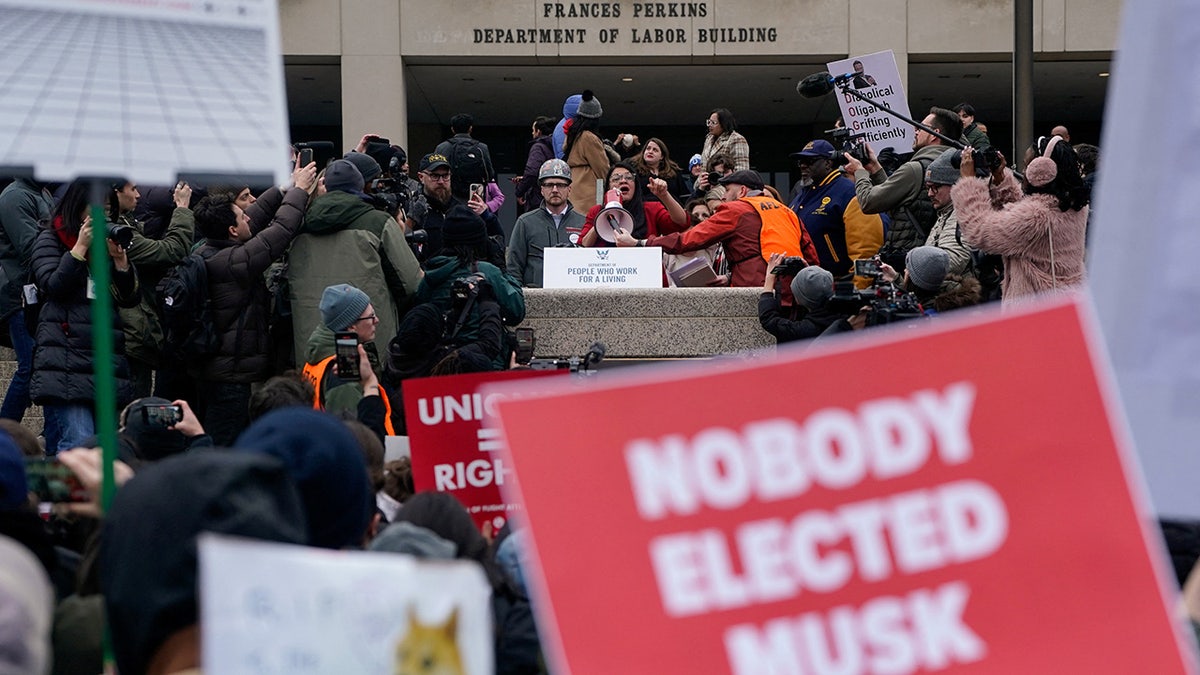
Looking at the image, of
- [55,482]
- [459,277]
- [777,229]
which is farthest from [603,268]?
[55,482]

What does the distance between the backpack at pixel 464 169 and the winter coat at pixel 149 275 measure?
4.94ft

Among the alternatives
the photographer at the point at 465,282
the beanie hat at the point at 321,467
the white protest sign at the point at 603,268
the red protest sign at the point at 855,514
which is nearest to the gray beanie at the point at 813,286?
the photographer at the point at 465,282

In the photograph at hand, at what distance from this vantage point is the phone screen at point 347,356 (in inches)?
266

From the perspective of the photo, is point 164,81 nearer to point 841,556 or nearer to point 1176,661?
point 841,556

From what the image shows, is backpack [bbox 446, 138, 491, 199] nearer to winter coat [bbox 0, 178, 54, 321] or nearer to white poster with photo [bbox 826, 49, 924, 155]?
winter coat [bbox 0, 178, 54, 321]

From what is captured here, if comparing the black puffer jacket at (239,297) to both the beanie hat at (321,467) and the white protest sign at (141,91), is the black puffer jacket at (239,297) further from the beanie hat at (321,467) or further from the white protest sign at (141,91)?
the beanie hat at (321,467)

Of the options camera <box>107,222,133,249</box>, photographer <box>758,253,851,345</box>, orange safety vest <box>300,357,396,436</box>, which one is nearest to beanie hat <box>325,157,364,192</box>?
camera <box>107,222,133,249</box>

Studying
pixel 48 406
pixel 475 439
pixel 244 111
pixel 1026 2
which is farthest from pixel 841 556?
pixel 1026 2

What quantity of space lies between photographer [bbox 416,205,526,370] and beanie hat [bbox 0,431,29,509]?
4249 mm

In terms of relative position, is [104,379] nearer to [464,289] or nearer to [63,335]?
[464,289]

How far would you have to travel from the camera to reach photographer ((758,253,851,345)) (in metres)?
7.95

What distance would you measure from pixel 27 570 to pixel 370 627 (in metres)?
0.65

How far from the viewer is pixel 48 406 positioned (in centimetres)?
773

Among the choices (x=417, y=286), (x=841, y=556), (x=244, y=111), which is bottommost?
(x=841, y=556)
